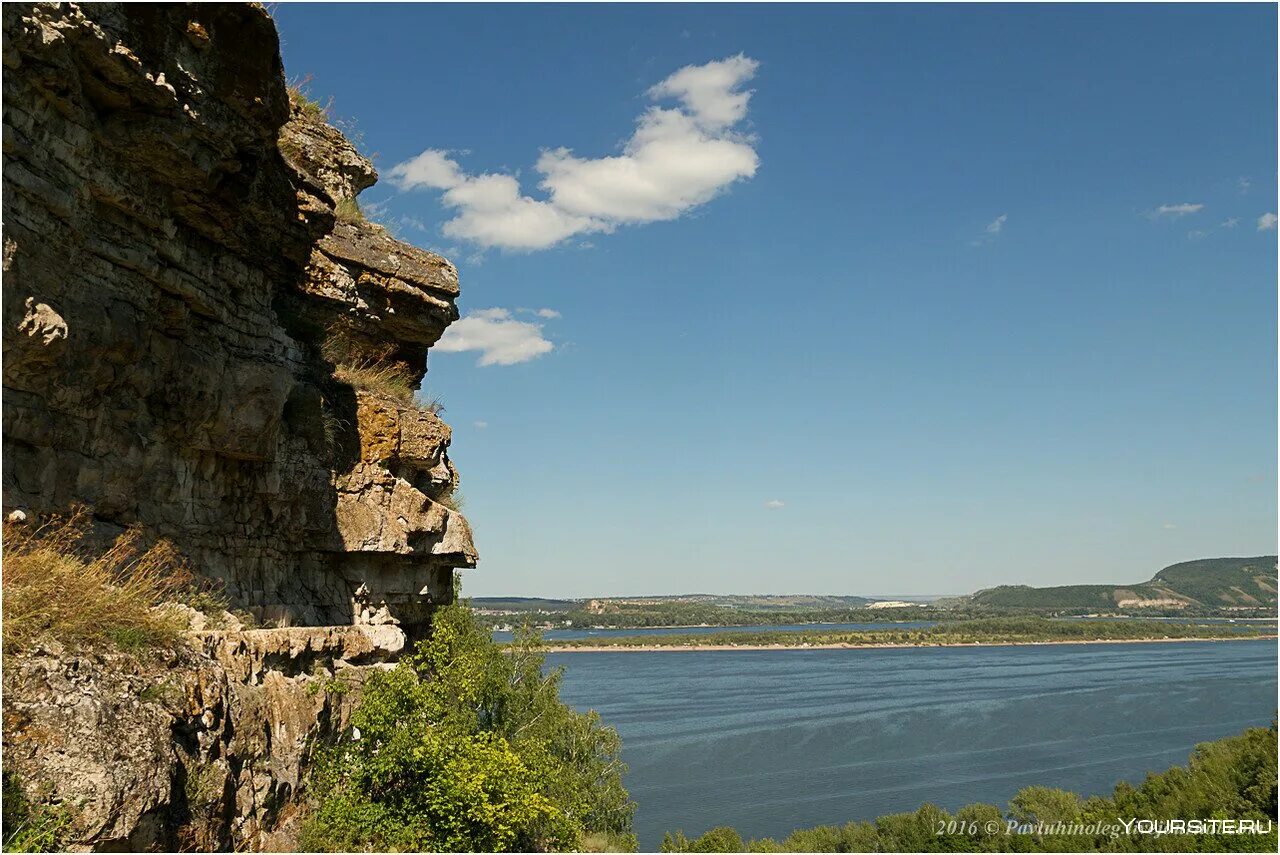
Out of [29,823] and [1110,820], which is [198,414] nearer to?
[29,823]

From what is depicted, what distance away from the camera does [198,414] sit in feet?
33.9

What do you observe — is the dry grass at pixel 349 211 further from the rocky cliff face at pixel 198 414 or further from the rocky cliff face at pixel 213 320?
the rocky cliff face at pixel 198 414

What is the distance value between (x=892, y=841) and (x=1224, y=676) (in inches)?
3555

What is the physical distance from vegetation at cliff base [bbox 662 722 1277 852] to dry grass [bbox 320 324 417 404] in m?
21.2

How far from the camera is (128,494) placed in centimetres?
933

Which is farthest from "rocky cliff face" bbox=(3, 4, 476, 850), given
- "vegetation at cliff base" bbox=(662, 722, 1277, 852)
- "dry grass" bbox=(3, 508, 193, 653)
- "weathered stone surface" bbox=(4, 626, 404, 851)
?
"vegetation at cliff base" bbox=(662, 722, 1277, 852)

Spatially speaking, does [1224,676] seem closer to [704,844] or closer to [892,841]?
[892,841]

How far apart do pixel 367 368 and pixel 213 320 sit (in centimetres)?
418

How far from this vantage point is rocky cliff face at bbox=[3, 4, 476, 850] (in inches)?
261

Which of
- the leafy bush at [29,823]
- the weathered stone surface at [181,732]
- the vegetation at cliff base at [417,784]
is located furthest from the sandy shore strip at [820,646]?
the leafy bush at [29,823]

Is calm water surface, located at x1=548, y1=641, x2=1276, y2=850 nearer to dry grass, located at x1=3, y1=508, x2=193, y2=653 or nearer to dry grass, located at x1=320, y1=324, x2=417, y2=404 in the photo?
dry grass, located at x1=320, y1=324, x2=417, y2=404

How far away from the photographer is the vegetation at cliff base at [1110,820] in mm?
23953

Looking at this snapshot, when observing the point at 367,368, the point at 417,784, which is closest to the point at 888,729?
the point at 367,368

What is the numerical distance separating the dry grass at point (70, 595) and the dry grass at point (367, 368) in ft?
19.7
